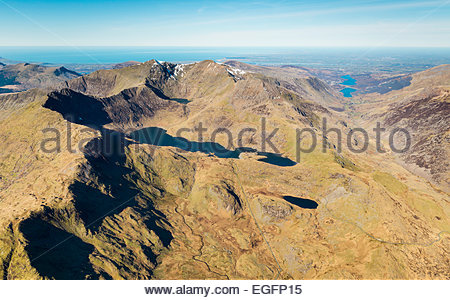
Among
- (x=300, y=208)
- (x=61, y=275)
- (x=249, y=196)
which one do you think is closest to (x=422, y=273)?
(x=300, y=208)

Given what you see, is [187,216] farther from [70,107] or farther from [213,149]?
[70,107]

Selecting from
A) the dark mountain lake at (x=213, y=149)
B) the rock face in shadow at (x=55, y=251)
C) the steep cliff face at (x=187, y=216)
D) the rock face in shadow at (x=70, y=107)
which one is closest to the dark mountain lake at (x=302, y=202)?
the steep cliff face at (x=187, y=216)

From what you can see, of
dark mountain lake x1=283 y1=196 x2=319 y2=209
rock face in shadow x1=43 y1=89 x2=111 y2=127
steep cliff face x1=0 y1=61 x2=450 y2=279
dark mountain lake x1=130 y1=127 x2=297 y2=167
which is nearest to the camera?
steep cliff face x1=0 y1=61 x2=450 y2=279

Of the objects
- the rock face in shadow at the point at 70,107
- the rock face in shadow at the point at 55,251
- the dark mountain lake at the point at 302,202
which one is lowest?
the dark mountain lake at the point at 302,202

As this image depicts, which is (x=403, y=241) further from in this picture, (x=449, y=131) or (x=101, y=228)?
(x=449, y=131)

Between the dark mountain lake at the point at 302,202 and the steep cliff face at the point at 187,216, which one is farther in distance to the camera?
the dark mountain lake at the point at 302,202

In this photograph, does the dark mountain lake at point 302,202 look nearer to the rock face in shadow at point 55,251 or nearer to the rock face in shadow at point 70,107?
the rock face in shadow at point 55,251

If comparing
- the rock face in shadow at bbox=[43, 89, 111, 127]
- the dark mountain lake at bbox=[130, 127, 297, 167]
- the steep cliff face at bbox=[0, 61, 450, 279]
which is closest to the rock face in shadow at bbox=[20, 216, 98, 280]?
the steep cliff face at bbox=[0, 61, 450, 279]

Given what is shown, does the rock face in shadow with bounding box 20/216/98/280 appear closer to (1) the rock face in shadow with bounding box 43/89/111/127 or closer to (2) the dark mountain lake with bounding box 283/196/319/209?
(2) the dark mountain lake with bounding box 283/196/319/209
